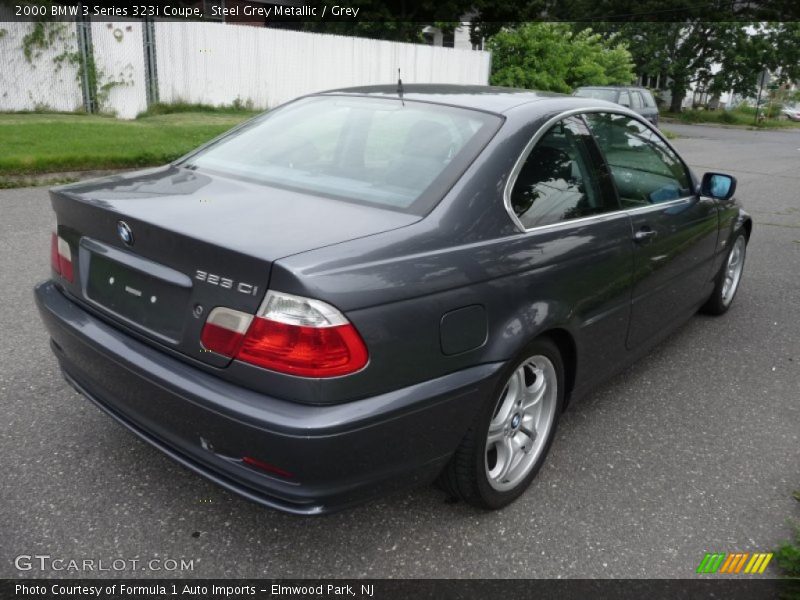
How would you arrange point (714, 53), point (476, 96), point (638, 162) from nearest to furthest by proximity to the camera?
point (476, 96) → point (638, 162) → point (714, 53)

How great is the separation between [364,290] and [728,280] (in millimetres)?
4014

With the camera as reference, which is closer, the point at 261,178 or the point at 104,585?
the point at 104,585

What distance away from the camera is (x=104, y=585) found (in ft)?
7.58

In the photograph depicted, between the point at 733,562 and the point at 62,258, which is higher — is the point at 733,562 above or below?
below

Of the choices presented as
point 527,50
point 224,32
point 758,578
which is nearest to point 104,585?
point 758,578

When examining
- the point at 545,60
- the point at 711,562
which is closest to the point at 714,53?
the point at 545,60

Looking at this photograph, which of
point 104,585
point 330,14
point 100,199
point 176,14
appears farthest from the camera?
point 330,14

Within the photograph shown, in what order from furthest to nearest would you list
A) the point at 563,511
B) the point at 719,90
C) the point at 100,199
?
the point at 719,90 < the point at 563,511 < the point at 100,199

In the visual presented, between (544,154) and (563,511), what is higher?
(544,154)

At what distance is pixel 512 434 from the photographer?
9.32 ft

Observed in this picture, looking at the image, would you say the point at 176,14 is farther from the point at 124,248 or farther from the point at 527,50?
the point at 124,248

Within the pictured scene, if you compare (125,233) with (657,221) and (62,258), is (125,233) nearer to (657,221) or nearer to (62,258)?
(62,258)

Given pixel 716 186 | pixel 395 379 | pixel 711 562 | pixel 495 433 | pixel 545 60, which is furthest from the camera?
pixel 545 60

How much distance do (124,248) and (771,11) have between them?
5358 cm
